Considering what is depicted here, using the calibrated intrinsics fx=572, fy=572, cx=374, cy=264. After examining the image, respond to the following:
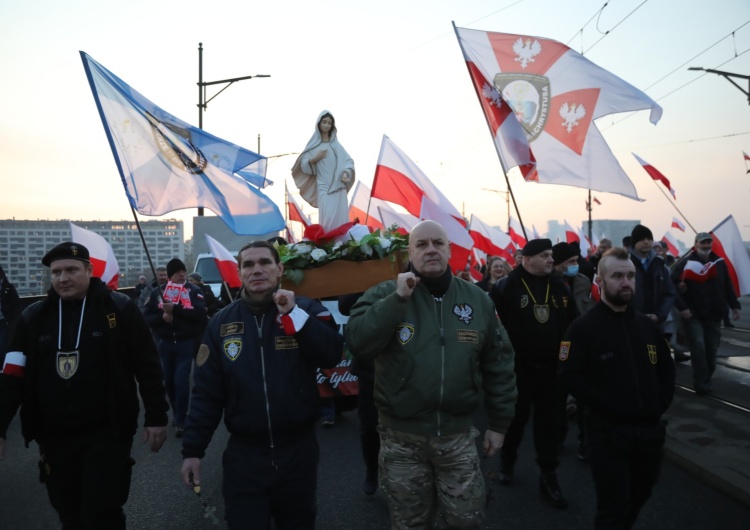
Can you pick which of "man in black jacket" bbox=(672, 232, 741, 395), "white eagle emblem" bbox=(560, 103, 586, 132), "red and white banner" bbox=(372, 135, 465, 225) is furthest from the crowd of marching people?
"man in black jacket" bbox=(672, 232, 741, 395)

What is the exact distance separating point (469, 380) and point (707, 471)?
3.07 meters

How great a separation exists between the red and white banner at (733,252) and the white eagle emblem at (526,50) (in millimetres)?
4209

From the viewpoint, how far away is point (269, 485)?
289 centimetres

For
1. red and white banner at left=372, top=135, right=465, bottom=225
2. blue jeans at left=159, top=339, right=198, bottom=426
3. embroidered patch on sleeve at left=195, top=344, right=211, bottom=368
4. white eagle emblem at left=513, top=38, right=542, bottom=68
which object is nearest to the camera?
embroidered patch on sleeve at left=195, top=344, right=211, bottom=368

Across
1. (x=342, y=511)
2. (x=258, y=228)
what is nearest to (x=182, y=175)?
(x=258, y=228)

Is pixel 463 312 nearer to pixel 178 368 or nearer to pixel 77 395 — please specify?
pixel 77 395

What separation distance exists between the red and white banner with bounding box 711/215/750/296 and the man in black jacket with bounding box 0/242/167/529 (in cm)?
768

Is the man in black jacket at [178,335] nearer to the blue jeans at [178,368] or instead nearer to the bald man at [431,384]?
the blue jeans at [178,368]

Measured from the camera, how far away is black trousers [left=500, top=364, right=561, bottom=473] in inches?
177

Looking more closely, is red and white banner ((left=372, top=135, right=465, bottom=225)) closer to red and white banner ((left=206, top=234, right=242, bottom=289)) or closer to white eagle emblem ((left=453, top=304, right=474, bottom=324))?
red and white banner ((left=206, top=234, right=242, bottom=289))

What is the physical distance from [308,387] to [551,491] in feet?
8.06

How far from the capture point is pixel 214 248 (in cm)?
771

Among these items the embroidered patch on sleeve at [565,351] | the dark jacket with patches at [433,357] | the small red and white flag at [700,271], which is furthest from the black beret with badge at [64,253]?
the small red and white flag at [700,271]

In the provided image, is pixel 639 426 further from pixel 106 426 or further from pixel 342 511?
pixel 106 426
